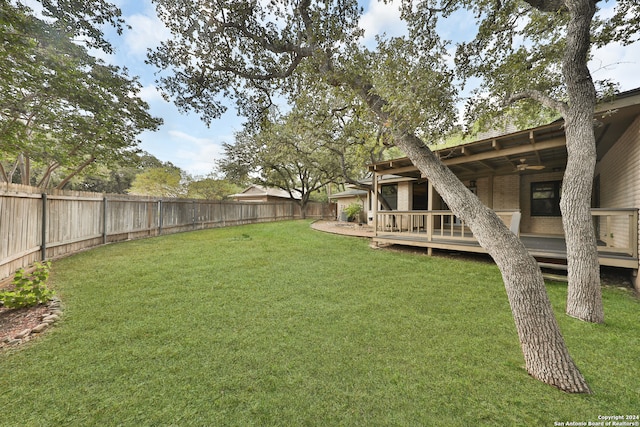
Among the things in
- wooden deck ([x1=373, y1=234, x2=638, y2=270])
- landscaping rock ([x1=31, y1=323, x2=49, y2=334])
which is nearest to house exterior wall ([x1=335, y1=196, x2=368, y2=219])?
wooden deck ([x1=373, y1=234, x2=638, y2=270])

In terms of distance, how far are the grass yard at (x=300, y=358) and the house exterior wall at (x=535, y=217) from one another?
531 centimetres

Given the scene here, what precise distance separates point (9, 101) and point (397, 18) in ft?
36.1

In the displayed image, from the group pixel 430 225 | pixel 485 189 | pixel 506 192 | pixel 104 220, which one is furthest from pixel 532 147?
pixel 104 220

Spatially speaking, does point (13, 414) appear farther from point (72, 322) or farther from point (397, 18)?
point (397, 18)

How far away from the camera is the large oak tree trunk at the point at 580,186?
3032 mm

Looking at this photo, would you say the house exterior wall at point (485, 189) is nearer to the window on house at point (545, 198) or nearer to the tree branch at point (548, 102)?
the window on house at point (545, 198)

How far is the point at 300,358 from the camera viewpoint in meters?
2.29

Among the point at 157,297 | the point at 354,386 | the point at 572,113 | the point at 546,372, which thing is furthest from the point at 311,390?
the point at 572,113

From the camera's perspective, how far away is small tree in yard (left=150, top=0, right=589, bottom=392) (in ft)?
6.99

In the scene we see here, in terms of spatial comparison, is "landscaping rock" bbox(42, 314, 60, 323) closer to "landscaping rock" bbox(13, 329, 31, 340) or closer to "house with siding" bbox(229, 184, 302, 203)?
"landscaping rock" bbox(13, 329, 31, 340)

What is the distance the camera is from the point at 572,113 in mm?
3223

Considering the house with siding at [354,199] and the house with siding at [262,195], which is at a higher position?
the house with siding at [262,195]

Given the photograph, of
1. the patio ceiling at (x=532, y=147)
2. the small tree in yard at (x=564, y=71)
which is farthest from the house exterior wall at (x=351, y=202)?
the small tree in yard at (x=564, y=71)

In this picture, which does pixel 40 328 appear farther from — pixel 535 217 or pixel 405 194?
pixel 535 217
